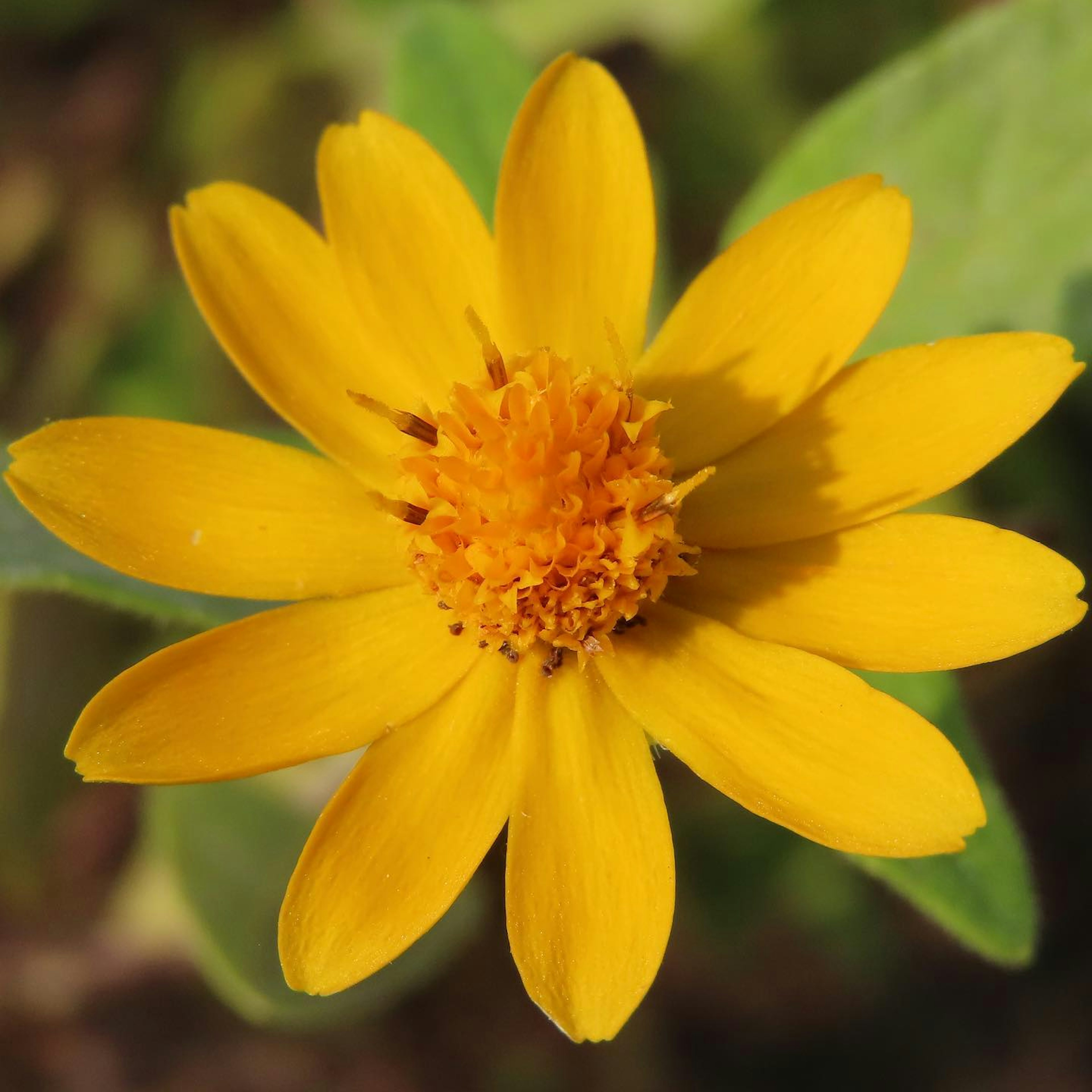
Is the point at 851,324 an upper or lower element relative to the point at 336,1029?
upper

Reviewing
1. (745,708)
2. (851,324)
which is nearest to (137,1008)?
(745,708)

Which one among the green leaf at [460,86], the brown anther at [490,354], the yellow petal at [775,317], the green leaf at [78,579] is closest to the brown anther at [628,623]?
the yellow petal at [775,317]

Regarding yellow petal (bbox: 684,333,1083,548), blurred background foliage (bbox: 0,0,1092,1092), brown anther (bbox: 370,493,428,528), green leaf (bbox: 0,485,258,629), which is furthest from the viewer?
blurred background foliage (bbox: 0,0,1092,1092)

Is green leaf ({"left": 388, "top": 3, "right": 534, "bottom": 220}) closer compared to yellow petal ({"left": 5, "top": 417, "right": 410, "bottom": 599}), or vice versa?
yellow petal ({"left": 5, "top": 417, "right": 410, "bottom": 599})

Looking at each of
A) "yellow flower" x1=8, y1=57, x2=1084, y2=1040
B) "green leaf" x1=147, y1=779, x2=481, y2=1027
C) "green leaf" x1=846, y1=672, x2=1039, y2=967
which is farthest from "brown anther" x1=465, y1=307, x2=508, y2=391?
"green leaf" x1=147, y1=779, x2=481, y2=1027

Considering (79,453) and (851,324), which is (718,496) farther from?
(79,453)

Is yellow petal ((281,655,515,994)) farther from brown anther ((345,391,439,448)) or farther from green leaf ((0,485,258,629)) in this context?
green leaf ((0,485,258,629))
